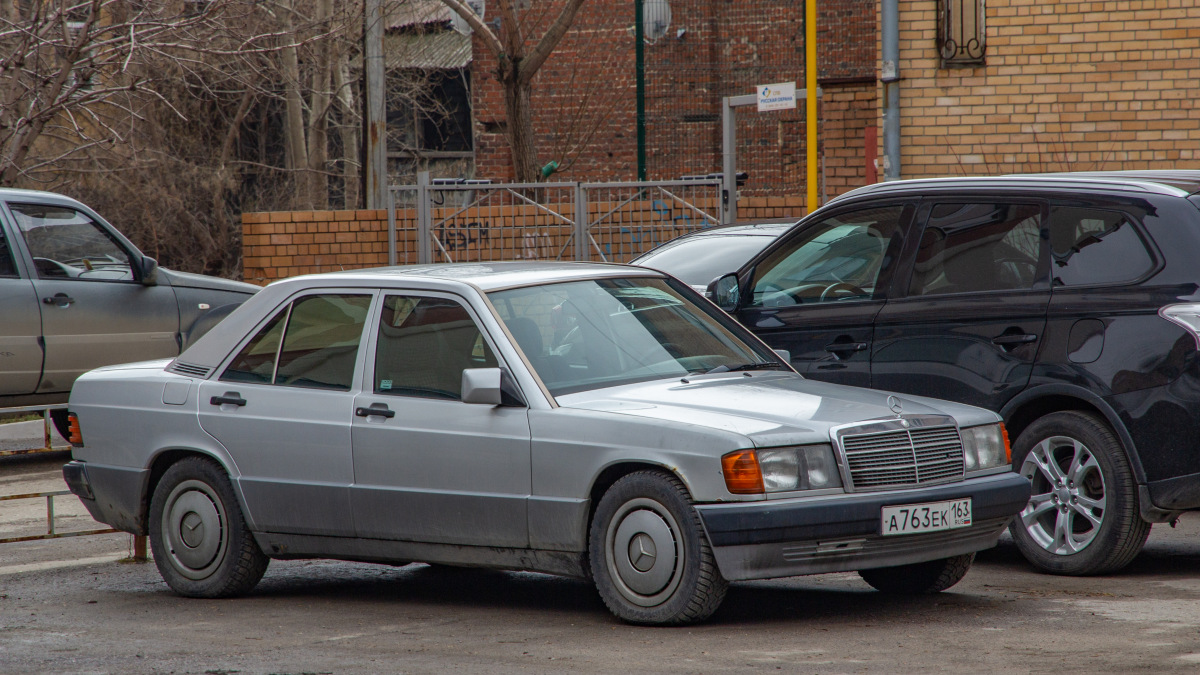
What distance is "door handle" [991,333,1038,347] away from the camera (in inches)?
279

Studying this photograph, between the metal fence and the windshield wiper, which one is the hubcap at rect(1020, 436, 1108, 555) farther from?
the metal fence

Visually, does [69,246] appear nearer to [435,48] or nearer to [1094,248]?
[1094,248]

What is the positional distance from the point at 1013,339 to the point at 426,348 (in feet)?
9.11

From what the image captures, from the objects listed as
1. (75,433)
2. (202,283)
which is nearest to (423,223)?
(202,283)

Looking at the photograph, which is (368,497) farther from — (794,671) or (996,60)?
(996,60)

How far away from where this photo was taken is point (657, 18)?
32531mm

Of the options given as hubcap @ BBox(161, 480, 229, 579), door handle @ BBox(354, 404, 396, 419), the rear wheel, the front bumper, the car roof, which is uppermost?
the car roof

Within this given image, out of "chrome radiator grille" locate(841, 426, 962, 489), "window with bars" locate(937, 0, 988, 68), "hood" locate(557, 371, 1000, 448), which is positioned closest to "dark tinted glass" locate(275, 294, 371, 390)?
"hood" locate(557, 371, 1000, 448)

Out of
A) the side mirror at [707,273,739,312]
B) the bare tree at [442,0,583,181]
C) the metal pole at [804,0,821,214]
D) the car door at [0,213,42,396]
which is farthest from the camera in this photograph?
the bare tree at [442,0,583,181]

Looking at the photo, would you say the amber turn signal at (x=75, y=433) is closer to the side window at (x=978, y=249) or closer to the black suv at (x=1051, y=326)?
the black suv at (x=1051, y=326)

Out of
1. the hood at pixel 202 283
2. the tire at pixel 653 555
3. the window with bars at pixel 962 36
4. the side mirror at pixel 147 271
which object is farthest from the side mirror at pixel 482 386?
the window with bars at pixel 962 36

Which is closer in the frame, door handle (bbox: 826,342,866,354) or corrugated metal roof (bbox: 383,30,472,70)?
door handle (bbox: 826,342,866,354)

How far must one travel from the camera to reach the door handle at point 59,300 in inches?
447

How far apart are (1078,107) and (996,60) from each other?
0.93 m
